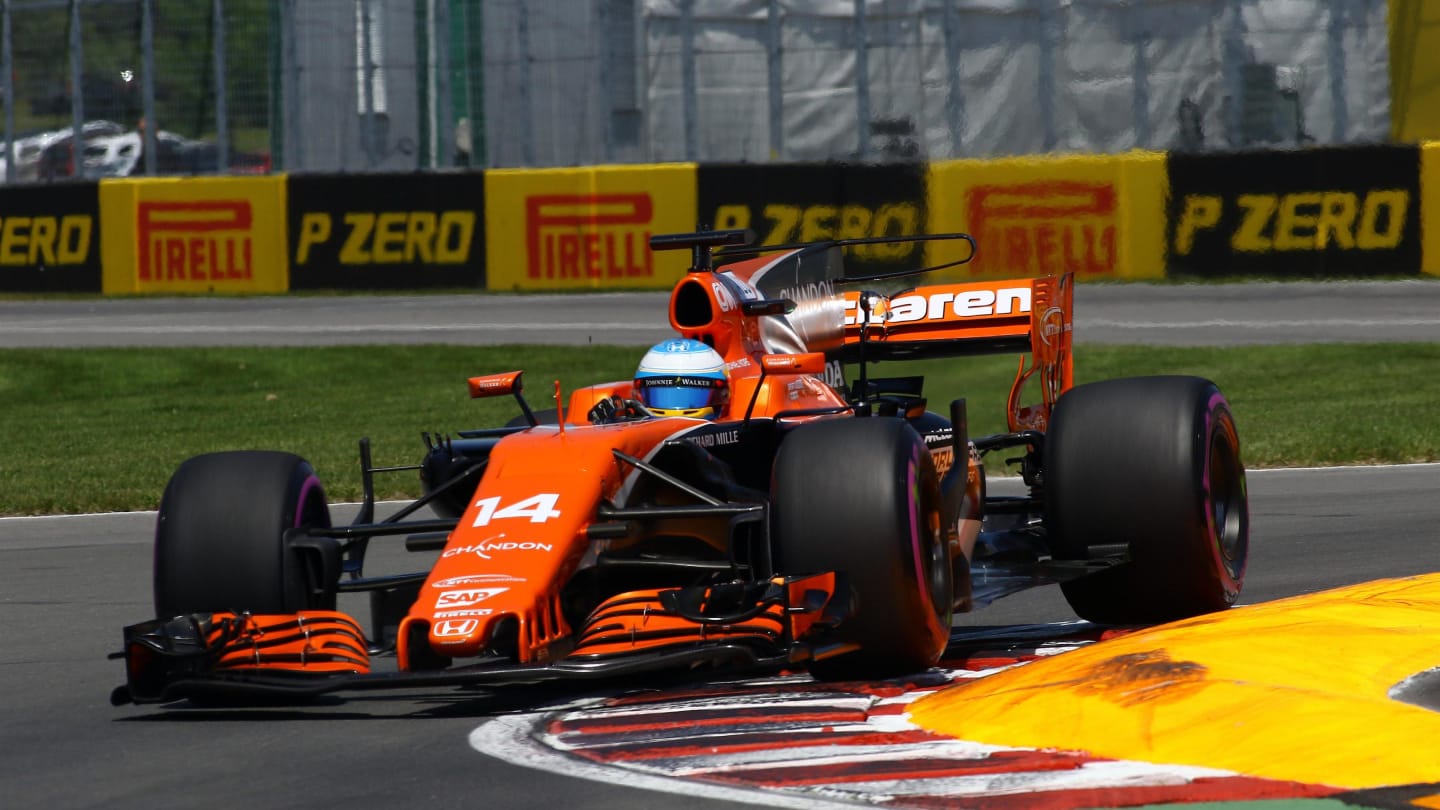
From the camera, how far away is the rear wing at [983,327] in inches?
357

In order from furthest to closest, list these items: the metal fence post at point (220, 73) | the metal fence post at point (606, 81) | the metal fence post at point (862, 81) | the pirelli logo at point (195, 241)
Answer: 1. the metal fence post at point (220, 73)
2. the pirelli logo at point (195, 241)
3. the metal fence post at point (606, 81)
4. the metal fence post at point (862, 81)

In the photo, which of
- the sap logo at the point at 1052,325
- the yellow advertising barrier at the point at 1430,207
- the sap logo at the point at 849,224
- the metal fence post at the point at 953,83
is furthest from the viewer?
the metal fence post at the point at 953,83

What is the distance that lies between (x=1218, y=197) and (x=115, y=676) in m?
16.4

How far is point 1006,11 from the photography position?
80.3 ft

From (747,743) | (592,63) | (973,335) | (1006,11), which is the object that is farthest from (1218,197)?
(747,743)

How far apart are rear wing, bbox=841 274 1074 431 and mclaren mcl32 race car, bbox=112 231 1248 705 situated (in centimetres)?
64

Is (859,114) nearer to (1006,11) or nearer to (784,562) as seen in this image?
(1006,11)

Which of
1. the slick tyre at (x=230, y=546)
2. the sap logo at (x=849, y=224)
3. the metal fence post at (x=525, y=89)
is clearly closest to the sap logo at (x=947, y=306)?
the slick tyre at (x=230, y=546)

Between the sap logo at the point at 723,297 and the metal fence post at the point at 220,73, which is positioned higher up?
the metal fence post at the point at 220,73

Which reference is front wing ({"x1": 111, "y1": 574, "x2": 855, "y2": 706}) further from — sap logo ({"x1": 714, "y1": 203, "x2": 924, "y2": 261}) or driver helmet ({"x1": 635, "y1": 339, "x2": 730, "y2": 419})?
sap logo ({"x1": 714, "y1": 203, "x2": 924, "y2": 261})

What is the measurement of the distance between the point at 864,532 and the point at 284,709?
1.90 meters

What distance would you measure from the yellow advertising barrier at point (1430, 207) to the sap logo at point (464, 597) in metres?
16.8

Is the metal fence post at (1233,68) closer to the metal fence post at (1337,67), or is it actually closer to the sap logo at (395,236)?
the metal fence post at (1337,67)

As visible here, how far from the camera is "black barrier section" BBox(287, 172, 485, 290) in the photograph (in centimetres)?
2502
